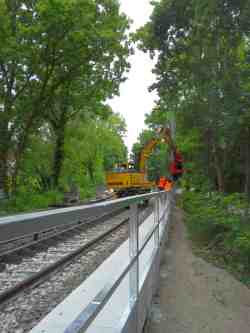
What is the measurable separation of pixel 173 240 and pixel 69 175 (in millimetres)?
19126

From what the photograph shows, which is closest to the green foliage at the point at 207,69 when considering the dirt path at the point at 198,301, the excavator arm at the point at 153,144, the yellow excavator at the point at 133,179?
the dirt path at the point at 198,301

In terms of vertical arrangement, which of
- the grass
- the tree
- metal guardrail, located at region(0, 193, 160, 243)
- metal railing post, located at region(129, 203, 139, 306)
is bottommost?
the grass

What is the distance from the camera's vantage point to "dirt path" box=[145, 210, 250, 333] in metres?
→ 4.63

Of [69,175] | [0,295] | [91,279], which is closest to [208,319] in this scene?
[91,279]

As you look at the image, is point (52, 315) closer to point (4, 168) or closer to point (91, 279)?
point (91, 279)

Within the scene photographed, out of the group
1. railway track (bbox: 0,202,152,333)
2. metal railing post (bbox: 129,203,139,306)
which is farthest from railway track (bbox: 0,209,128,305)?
metal railing post (bbox: 129,203,139,306)

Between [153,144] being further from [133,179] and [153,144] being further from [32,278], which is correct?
[32,278]

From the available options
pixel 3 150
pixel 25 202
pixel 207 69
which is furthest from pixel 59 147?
pixel 207 69

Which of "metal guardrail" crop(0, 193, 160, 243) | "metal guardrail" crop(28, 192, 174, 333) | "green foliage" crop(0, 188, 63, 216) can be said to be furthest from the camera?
"green foliage" crop(0, 188, 63, 216)

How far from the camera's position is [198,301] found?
5.62m

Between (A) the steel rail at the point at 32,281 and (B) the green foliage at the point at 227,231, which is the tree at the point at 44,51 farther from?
(A) the steel rail at the point at 32,281

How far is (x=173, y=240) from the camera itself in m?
11.1

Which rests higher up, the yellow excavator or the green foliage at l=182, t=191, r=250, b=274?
the yellow excavator

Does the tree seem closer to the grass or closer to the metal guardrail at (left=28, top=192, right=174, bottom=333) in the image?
the grass
